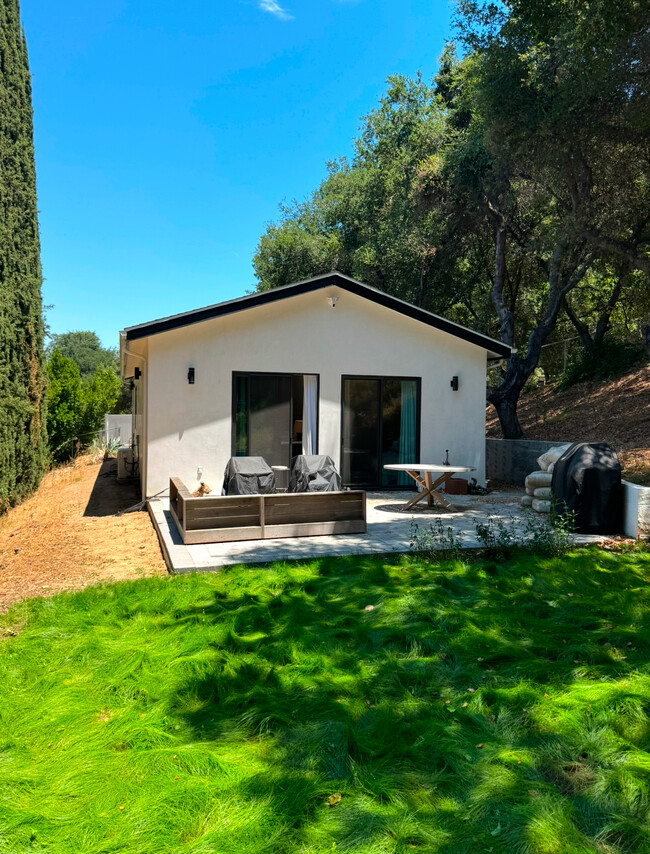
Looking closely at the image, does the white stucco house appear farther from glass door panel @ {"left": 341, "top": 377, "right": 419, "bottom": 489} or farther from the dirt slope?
the dirt slope

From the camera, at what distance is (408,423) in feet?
37.3

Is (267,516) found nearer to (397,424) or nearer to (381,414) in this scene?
(381,414)

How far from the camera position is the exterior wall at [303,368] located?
32.3 ft

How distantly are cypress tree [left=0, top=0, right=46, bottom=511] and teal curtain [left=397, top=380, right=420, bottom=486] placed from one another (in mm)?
7378

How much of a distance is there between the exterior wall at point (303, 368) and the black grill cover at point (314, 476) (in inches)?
69.6

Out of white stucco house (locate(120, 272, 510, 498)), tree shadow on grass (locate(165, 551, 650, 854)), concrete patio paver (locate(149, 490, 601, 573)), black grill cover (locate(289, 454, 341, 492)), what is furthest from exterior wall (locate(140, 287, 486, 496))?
tree shadow on grass (locate(165, 551, 650, 854))

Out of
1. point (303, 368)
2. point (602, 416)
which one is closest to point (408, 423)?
point (303, 368)

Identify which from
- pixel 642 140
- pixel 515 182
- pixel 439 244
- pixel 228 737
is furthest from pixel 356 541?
pixel 439 244

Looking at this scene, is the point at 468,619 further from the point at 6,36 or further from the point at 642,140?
the point at 6,36

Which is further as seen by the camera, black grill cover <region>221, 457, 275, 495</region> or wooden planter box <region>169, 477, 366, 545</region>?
black grill cover <region>221, 457, 275, 495</region>

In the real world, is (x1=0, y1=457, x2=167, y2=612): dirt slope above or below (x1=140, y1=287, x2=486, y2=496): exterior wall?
below

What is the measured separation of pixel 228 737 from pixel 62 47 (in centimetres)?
1687

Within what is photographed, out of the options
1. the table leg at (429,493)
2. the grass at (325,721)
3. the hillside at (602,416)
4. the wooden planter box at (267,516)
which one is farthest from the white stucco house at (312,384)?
the grass at (325,721)

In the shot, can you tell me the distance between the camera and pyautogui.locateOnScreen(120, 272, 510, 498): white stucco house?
32.3ft
